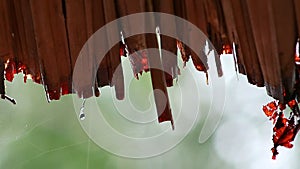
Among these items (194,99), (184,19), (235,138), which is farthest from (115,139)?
(184,19)

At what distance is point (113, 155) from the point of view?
1356 mm

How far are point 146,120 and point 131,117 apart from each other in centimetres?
5

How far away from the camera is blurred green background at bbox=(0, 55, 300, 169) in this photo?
135 cm

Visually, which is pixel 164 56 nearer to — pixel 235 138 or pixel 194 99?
pixel 194 99

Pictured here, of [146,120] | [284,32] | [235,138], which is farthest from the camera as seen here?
[235,138]

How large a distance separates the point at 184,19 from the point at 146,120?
15.9 inches

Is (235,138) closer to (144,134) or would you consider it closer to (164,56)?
(144,134)

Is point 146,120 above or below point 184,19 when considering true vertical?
below

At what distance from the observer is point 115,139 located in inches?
52.2

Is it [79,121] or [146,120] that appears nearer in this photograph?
[146,120]

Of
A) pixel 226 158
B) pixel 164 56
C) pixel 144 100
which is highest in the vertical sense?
pixel 164 56

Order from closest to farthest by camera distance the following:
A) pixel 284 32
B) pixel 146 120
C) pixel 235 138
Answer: pixel 284 32 < pixel 146 120 < pixel 235 138

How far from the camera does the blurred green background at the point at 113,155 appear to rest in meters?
1.35

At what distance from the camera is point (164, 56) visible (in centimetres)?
95
